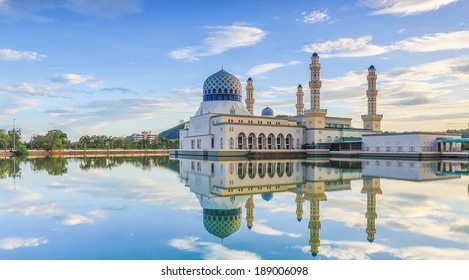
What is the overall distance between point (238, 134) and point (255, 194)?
26.6m

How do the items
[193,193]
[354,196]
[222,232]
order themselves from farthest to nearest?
[193,193] < [354,196] < [222,232]

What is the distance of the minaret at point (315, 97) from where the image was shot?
3919cm

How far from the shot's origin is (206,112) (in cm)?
3959

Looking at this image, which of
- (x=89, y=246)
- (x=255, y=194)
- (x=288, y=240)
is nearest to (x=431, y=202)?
(x=255, y=194)

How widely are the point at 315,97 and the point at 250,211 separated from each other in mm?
33819

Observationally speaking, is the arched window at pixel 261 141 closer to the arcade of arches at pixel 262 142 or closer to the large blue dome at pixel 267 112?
the arcade of arches at pixel 262 142

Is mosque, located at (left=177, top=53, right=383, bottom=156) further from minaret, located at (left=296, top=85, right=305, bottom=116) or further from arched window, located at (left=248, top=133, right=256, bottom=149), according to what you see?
minaret, located at (left=296, top=85, right=305, bottom=116)

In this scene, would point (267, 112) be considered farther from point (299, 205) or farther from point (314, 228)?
point (314, 228)

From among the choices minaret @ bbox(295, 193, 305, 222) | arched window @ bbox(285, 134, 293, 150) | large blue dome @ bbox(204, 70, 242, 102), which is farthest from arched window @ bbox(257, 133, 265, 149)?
minaret @ bbox(295, 193, 305, 222)

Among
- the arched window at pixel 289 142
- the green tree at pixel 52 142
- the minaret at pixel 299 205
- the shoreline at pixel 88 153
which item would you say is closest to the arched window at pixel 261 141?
the arched window at pixel 289 142

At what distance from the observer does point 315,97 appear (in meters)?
39.4

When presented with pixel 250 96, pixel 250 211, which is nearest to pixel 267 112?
pixel 250 96

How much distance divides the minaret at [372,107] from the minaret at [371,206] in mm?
31509
